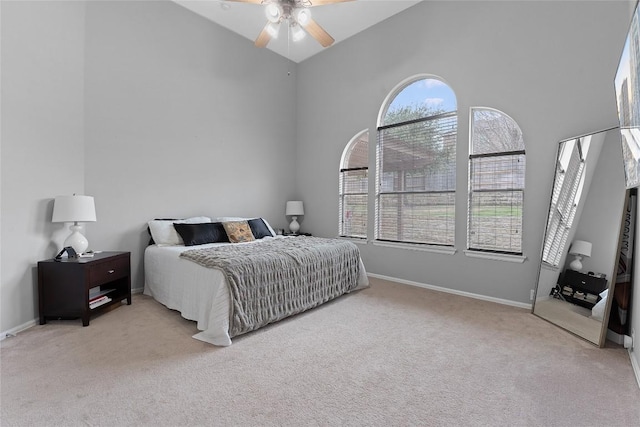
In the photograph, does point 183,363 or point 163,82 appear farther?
point 163,82

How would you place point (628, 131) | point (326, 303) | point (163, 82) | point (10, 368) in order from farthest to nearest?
1. point (163, 82)
2. point (326, 303)
3. point (10, 368)
4. point (628, 131)

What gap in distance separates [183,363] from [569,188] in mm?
3658

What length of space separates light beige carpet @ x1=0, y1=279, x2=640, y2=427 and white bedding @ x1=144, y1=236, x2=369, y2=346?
0.14 meters

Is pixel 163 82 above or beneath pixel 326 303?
above

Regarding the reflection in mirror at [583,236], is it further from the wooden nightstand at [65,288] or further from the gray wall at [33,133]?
the gray wall at [33,133]

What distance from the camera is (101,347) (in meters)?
2.33

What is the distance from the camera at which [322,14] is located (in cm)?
427

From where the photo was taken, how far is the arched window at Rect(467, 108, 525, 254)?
341cm

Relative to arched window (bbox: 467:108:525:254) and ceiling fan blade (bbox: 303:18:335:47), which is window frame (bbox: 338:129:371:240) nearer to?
arched window (bbox: 467:108:525:254)

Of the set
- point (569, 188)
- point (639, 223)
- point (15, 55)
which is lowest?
point (639, 223)

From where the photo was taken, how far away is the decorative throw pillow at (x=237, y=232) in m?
3.95

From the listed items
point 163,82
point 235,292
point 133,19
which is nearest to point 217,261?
point 235,292

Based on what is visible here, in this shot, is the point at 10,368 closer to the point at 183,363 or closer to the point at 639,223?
the point at 183,363

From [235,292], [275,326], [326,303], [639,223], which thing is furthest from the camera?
[326,303]
